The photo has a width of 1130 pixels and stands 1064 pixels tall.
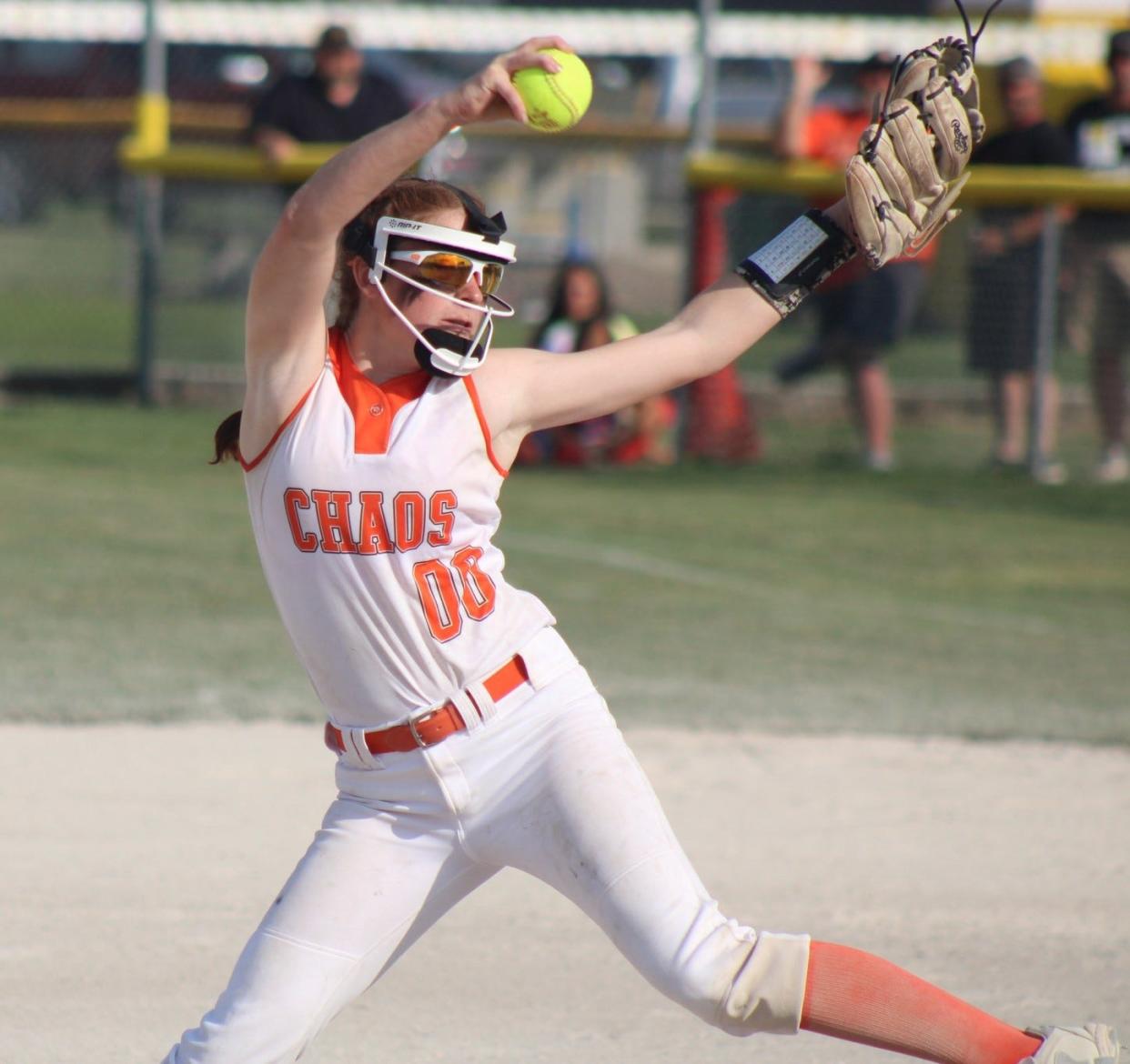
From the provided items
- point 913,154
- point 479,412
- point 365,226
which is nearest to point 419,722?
point 479,412

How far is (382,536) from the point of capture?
2.97 meters

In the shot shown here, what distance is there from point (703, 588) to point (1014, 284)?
3.68m

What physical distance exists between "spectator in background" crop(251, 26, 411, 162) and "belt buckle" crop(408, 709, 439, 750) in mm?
8968

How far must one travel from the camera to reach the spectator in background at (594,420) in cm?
1053

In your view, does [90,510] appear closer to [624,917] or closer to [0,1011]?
[0,1011]

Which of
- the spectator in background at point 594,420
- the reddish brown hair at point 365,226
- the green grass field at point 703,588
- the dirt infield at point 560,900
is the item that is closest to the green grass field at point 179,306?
the green grass field at point 703,588

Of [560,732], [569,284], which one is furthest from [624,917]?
[569,284]

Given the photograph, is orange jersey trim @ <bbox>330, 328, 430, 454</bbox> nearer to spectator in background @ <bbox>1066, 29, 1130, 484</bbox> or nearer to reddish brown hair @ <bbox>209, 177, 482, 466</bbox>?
reddish brown hair @ <bbox>209, 177, 482, 466</bbox>

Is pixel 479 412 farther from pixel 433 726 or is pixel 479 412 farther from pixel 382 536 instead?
pixel 433 726

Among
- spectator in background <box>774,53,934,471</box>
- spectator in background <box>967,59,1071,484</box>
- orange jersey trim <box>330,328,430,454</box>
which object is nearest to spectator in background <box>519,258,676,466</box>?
spectator in background <box>774,53,934,471</box>

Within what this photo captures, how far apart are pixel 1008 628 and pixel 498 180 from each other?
782cm

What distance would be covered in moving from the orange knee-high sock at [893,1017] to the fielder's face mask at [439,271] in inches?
45.3

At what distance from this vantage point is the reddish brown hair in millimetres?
3086

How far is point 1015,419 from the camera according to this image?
35.4ft
